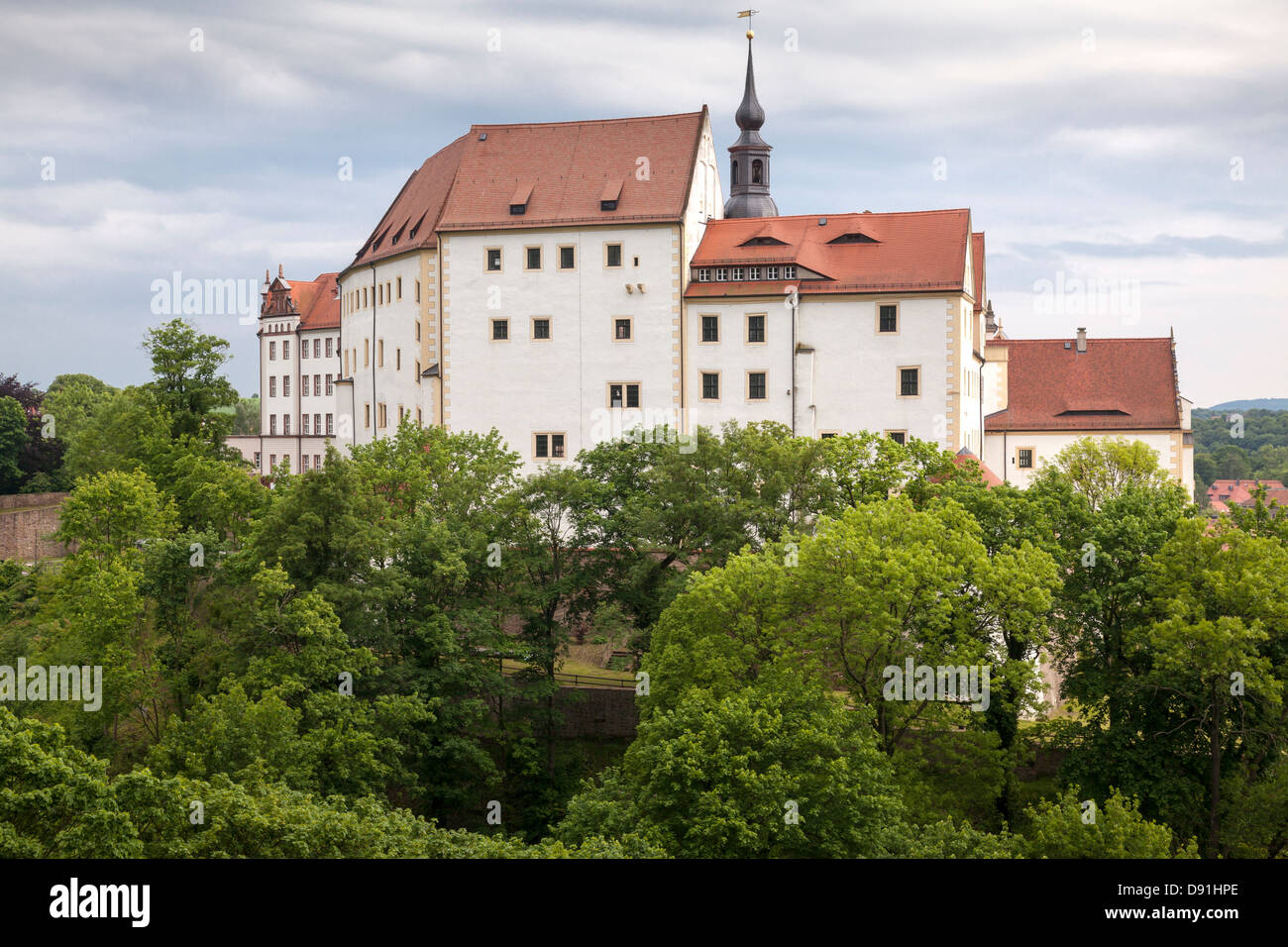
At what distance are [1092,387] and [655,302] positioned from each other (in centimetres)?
2595

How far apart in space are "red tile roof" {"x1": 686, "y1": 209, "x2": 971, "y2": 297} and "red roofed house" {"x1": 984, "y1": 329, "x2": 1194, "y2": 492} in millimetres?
15970

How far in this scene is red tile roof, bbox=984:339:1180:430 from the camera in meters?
59.6

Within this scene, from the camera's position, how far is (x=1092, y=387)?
Answer: 200ft

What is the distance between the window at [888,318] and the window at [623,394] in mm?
9327

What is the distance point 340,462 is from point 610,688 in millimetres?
11938

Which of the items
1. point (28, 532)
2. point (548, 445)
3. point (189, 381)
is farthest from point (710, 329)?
point (28, 532)

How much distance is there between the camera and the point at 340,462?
3020 cm

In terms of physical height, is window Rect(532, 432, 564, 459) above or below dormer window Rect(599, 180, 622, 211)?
below

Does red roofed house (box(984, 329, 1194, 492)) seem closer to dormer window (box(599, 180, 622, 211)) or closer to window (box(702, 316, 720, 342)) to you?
window (box(702, 316, 720, 342))
